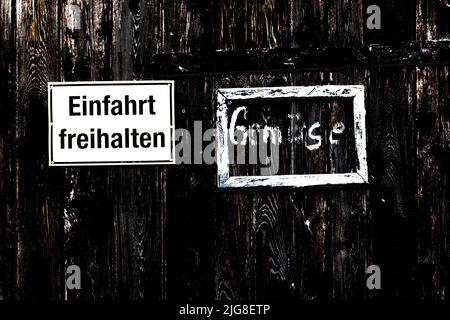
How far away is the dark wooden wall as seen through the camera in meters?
2.71

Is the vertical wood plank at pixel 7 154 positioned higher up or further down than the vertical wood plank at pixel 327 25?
further down

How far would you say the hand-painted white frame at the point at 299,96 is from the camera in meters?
2.70

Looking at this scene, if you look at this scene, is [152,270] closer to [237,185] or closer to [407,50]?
[237,185]

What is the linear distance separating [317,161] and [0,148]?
1551 millimetres

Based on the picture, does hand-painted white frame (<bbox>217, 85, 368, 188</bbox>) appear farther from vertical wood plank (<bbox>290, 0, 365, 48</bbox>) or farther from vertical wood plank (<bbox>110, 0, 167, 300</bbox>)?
vertical wood plank (<bbox>110, 0, 167, 300</bbox>)

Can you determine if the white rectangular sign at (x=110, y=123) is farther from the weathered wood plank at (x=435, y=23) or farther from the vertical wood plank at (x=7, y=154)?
the weathered wood plank at (x=435, y=23)

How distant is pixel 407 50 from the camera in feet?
8.87

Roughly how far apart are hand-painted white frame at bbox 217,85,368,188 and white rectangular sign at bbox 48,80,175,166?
27cm

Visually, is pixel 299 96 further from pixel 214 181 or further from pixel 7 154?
pixel 7 154

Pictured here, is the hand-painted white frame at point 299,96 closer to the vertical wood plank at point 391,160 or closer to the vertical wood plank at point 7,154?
the vertical wood plank at point 391,160

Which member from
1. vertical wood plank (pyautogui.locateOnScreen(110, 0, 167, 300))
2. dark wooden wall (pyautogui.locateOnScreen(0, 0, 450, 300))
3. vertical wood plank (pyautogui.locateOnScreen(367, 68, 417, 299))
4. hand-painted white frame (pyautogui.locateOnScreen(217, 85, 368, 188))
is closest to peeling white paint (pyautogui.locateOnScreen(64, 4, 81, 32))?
dark wooden wall (pyautogui.locateOnScreen(0, 0, 450, 300))

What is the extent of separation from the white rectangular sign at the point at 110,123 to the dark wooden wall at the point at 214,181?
0.17 feet

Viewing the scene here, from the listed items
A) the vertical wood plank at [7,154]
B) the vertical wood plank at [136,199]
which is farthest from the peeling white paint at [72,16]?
the vertical wood plank at [7,154]
